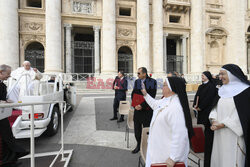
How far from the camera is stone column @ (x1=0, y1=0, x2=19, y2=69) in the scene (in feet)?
43.9

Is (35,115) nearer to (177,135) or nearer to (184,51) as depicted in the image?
(177,135)

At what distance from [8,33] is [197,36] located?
21640mm

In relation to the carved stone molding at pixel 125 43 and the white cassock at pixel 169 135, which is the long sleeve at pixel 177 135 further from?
the carved stone molding at pixel 125 43

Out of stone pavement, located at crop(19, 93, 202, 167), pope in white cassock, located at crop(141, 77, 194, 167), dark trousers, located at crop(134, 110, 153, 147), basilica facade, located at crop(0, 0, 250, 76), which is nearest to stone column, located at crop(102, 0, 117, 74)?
basilica facade, located at crop(0, 0, 250, 76)

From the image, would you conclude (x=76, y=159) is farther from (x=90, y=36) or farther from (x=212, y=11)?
(x=212, y=11)

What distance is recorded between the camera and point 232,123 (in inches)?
72.9

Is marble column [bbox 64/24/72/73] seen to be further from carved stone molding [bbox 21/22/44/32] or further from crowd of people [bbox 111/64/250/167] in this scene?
crowd of people [bbox 111/64/250/167]

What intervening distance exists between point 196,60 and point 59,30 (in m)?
17.2

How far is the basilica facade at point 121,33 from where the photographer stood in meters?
14.6

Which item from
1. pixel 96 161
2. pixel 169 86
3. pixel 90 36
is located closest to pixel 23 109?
pixel 96 161

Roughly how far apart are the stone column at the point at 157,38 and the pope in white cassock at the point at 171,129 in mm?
16401

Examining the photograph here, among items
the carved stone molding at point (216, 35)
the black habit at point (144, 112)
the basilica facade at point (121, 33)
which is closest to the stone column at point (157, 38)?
the basilica facade at point (121, 33)

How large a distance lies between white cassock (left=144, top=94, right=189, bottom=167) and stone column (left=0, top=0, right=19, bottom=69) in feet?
54.4

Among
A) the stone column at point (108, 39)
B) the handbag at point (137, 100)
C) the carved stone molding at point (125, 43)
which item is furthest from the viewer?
the carved stone molding at point (125, 43)
